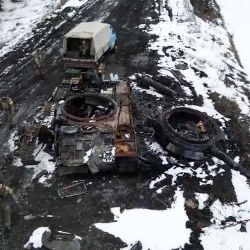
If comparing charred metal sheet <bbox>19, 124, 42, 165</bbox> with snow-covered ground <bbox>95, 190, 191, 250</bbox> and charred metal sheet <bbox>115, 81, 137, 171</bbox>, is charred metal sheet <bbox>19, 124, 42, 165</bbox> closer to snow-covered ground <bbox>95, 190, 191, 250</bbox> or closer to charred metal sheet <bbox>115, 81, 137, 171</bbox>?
charred metal sheet <bbox>115, 81, 137, 171</bbox>

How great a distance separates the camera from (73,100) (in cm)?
1733

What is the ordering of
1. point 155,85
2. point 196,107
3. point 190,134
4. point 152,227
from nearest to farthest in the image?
point 152,227, point 190,134, point 196,107, point 155,85

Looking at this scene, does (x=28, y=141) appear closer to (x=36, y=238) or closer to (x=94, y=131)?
(x=94, y=131)

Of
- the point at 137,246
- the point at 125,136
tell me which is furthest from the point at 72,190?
the point at 137,246

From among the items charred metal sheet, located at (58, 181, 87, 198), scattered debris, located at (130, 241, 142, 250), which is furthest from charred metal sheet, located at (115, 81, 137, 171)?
scattered debris, located at (130, 241, 142, 250)

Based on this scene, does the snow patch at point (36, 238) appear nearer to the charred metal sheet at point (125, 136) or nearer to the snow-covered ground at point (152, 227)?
the snow-covered ground at point (152, 227)

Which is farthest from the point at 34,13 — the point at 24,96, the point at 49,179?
the point at 49,179

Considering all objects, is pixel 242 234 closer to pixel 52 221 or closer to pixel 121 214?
pixel 121 214

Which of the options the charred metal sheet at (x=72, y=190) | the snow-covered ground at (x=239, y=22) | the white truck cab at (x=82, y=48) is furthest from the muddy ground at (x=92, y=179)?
the snow-covered ground at (x=239, y=22)

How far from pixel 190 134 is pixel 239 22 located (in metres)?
16.6

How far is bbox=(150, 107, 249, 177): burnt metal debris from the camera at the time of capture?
52.3 feet

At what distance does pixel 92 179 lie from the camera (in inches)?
593

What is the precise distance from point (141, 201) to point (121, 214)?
0.93 metres

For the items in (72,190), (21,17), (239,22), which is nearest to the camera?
(72,190)
